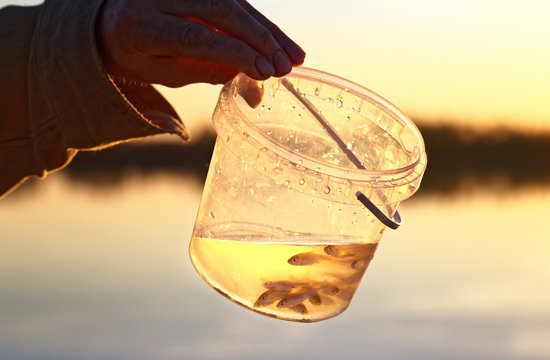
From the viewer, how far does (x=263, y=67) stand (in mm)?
1517

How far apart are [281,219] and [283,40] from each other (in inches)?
14.7

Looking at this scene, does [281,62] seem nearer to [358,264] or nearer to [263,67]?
[263,67]

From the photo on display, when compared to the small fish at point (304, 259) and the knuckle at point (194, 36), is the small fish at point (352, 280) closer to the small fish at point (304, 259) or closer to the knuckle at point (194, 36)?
the small fish at point (304, 259)

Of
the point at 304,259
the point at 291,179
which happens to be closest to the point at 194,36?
the point at 291,179

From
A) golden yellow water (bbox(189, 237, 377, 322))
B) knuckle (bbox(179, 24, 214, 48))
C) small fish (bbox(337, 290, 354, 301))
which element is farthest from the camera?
small fish (bbox(337, 290, 354, 301))

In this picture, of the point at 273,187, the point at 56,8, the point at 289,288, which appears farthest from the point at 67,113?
the point at 289,288

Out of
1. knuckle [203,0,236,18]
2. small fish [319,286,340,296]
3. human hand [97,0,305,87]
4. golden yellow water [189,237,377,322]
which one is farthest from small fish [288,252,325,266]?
knuckle [203,0,236,18]

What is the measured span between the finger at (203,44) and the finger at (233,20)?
0.02 m

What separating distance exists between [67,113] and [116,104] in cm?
11

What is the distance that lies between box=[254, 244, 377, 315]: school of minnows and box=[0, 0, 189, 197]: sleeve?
458 millimetres

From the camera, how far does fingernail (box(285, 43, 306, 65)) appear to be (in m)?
1.63

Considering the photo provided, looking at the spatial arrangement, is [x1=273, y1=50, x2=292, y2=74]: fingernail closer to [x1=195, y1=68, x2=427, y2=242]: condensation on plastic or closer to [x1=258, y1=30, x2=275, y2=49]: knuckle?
[x1=258, y1=30, x2=275, y2=49]: knuckle

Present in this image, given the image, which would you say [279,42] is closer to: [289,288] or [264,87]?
[264,87]

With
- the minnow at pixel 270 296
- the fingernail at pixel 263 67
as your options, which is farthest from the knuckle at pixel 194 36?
the minnow at pixel 270 296
